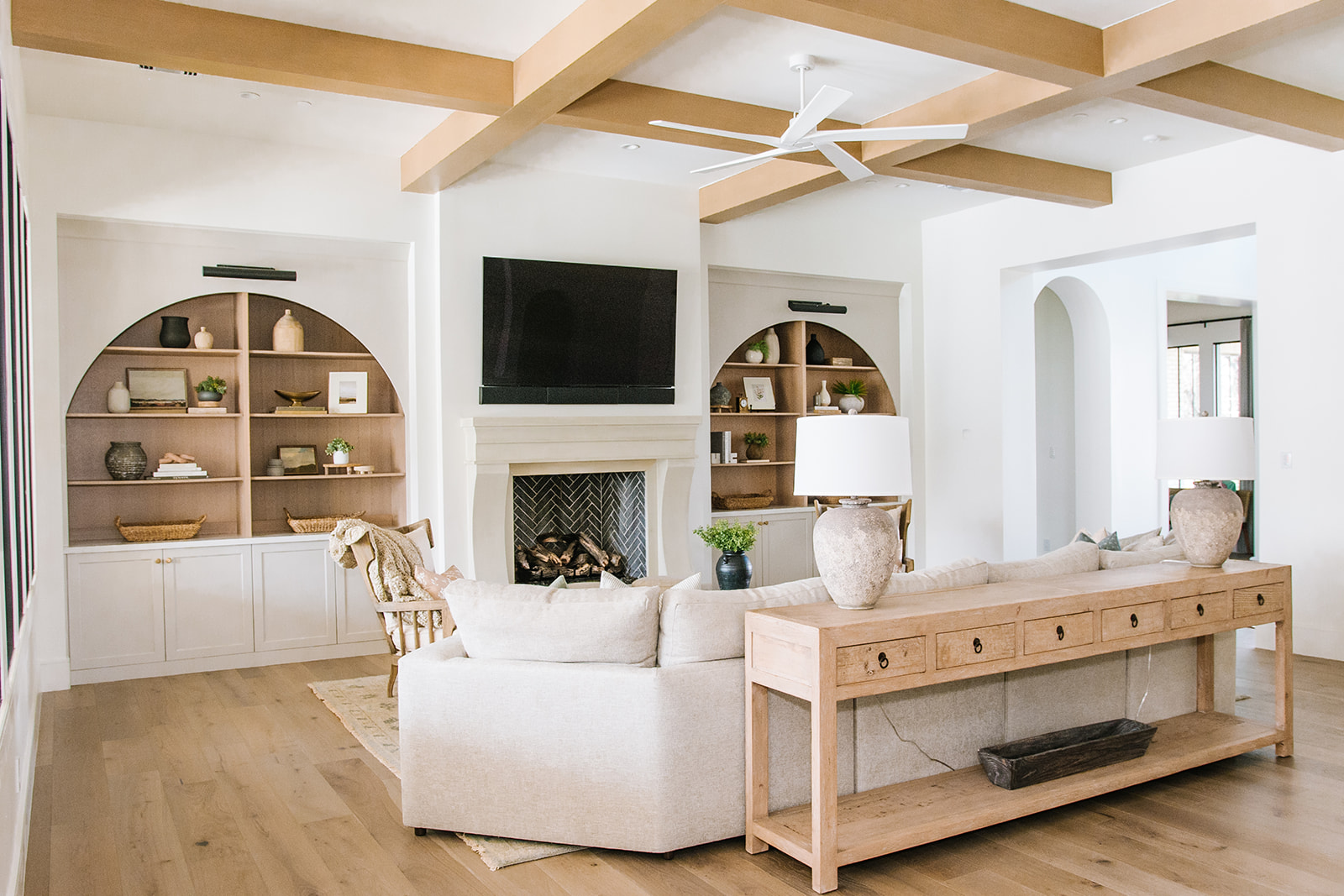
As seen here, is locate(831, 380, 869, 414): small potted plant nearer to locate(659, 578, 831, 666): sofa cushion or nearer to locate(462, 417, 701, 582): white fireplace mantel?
locate(462, 417, 701, 582): white fireplace mantel

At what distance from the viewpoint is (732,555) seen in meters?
5.09

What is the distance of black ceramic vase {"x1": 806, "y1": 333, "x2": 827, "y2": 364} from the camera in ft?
26.9

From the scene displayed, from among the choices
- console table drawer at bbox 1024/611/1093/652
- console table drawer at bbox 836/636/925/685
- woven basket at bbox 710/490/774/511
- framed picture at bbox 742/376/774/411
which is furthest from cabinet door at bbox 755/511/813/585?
console table drawer at bbox 836/636/925/685

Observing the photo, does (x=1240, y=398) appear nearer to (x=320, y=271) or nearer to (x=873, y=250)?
(x=873, y=250)

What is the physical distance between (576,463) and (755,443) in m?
2.00

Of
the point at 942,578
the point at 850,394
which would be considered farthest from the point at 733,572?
the point at 850,394

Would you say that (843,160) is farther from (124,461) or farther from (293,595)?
(124,461)

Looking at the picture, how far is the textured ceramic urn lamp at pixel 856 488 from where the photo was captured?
10.1 ft

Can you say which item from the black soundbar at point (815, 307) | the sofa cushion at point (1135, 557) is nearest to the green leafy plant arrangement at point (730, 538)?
the sofa cushion at point (1135, 557)

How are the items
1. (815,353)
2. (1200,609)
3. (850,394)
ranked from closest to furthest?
(1200,609) → (815,353) → (850,394)

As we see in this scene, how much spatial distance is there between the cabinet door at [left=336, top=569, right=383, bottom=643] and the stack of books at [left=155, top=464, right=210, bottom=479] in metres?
1.00

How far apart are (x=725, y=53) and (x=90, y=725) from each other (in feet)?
13.8

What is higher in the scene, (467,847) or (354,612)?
(354,612)

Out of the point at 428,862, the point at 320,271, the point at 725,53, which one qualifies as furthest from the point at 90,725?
the point at 725,53
